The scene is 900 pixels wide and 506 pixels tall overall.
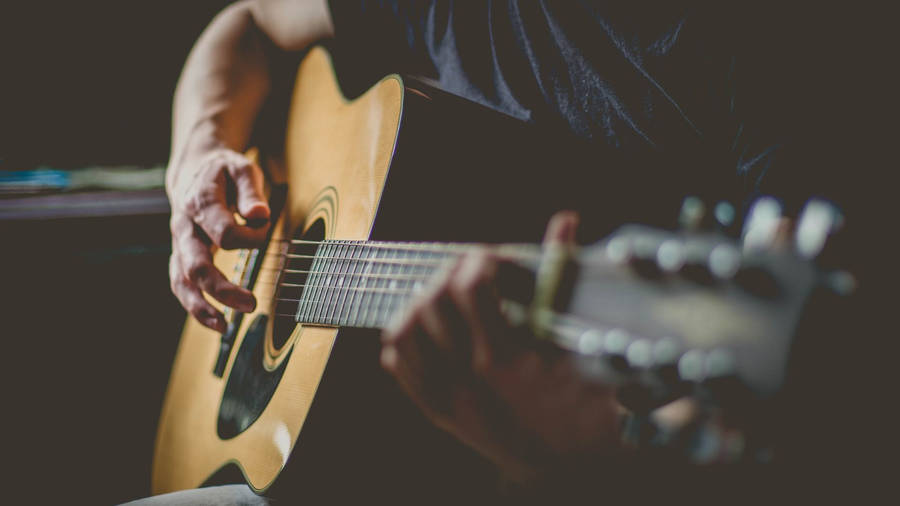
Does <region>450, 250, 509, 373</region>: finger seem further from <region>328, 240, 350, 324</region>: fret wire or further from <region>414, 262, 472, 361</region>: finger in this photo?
<region>328, 240, 350, 324</region>: fret wire

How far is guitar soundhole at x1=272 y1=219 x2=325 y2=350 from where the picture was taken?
0.79 meters

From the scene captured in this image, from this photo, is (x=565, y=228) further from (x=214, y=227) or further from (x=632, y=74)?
(x=214, y=227)

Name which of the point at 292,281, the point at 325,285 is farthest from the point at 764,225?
the point at 292,281

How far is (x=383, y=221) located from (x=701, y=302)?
428 millimetres

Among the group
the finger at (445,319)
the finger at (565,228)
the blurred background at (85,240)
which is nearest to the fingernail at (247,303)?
the finger at (445,319)

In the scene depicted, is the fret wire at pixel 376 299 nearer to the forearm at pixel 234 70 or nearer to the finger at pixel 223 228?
the finger at pixel 223 228

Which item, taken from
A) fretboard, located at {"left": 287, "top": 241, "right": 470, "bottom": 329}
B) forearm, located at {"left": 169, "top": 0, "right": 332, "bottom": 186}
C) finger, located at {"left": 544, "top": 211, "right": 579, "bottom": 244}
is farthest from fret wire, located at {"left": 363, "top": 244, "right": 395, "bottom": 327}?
forearm, located at {"left": 169, "top": 0, "right": 332, "bottom": 186}

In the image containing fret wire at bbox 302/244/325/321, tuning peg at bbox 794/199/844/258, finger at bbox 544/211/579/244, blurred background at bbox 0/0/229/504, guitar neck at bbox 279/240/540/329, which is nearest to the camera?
tuning peg at bbox 794/199/844/258

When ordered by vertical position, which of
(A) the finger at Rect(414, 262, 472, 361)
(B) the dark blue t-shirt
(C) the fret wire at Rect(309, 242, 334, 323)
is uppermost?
(B) the dark blue t-shirt

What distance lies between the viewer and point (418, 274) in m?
0.53

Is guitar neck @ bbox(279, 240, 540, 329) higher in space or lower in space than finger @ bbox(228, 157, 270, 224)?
higher

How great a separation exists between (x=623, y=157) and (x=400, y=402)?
18.4 inches

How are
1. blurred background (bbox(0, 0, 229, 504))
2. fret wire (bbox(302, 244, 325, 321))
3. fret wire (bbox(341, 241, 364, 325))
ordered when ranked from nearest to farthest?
fret wire (bbox(341, 241, 364, 325)) < fret wire (bbox(302, 244, 325, 321)) < blurred background (bbox(0, 0, 229, 504))

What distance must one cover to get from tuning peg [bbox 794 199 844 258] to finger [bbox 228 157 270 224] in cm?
78
